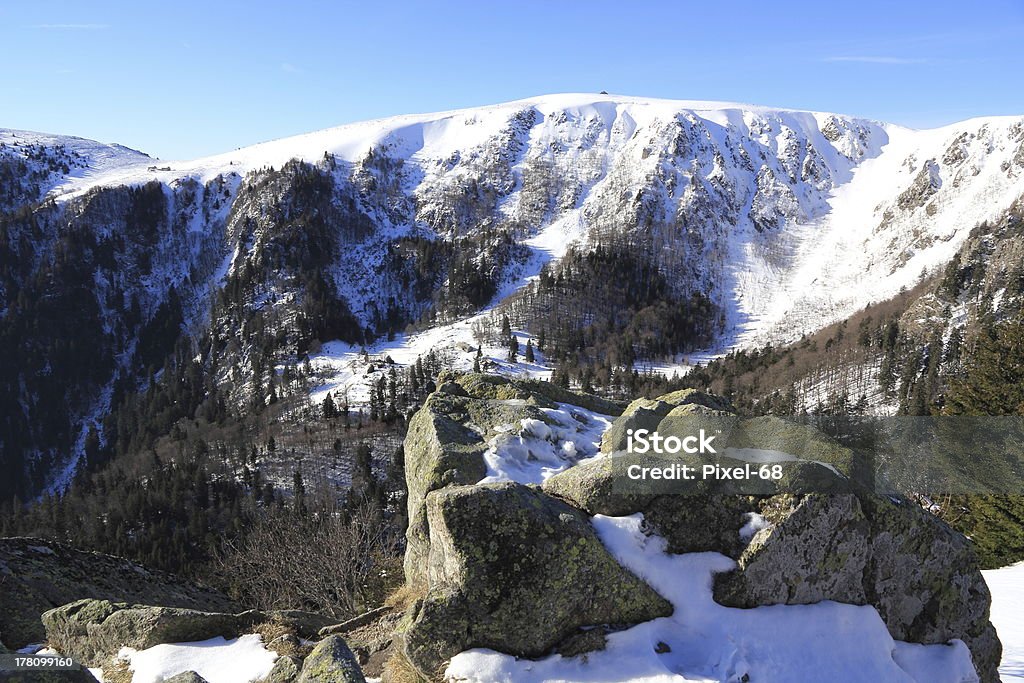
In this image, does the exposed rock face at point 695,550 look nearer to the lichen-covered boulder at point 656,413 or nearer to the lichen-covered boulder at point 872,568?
the lichen-covered boulder at point 872,568

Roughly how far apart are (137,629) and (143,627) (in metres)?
0.17

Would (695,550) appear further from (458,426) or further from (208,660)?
(208,660)

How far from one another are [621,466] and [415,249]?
190637 millimetres

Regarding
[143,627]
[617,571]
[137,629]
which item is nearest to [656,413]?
[617,571]

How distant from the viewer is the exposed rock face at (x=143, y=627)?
1209 cm

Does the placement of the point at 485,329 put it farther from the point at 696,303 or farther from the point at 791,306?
the point at 791,306

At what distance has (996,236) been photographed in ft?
497

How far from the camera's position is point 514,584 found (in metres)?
8.64

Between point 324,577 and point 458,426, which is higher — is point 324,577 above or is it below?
below

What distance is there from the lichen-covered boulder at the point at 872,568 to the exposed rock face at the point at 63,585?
1944 centimetres

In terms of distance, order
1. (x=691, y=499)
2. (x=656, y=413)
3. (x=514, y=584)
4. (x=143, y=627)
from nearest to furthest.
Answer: (x=514, y=584) < (x=691, y=499) < (x=143, y=627) < (x=656, y=413)

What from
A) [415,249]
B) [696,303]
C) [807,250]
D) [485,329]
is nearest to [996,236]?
[807,250]

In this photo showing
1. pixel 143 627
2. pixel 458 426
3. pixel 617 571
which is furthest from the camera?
pixel 458 426

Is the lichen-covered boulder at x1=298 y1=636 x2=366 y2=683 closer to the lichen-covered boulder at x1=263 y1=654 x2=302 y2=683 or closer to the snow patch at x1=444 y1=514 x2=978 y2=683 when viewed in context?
the lichen-covered boulder at x1=263 y1=654 x2=302 y2=683
